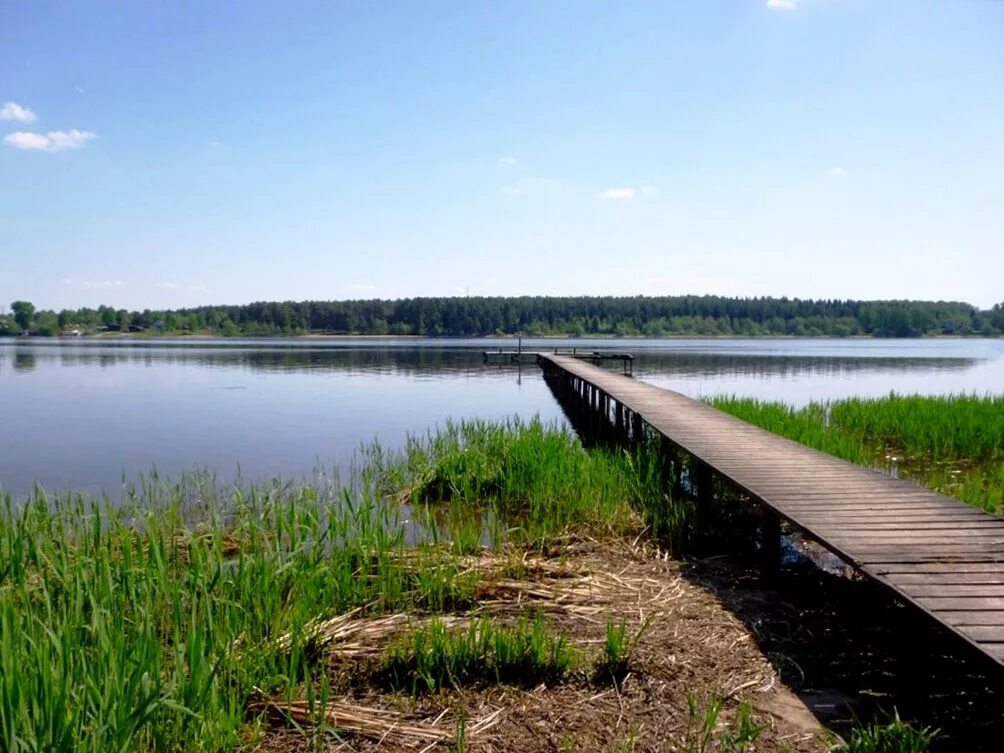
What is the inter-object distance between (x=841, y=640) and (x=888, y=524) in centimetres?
115

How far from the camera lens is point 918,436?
48.3ft

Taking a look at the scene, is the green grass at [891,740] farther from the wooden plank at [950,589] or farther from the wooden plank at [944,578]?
the wooden plank at [944,578]

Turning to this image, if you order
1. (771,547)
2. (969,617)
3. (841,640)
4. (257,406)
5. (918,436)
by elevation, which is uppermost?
(969,617)

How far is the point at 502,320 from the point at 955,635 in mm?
145747

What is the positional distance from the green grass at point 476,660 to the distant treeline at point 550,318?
139647 mm

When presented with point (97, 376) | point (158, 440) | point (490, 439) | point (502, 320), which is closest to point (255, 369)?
point (97, 376)

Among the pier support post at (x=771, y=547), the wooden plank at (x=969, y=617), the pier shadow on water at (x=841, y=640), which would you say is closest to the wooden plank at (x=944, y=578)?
the pier shadow on water at (x=841, y=640)

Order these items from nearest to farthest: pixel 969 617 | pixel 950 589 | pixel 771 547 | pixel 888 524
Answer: pixel 969 617 → pixel 950 589 → pixel 888 524 → pixel 771 547

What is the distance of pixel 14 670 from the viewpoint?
110 inches

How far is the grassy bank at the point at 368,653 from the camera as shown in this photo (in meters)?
3.26

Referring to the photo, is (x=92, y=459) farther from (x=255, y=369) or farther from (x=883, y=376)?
(x=883, y=376)

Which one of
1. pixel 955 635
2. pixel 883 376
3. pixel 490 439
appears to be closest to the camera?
pixel 955 635

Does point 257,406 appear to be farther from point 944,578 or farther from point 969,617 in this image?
point 969,617

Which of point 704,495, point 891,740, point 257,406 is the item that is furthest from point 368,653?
point 257,406
